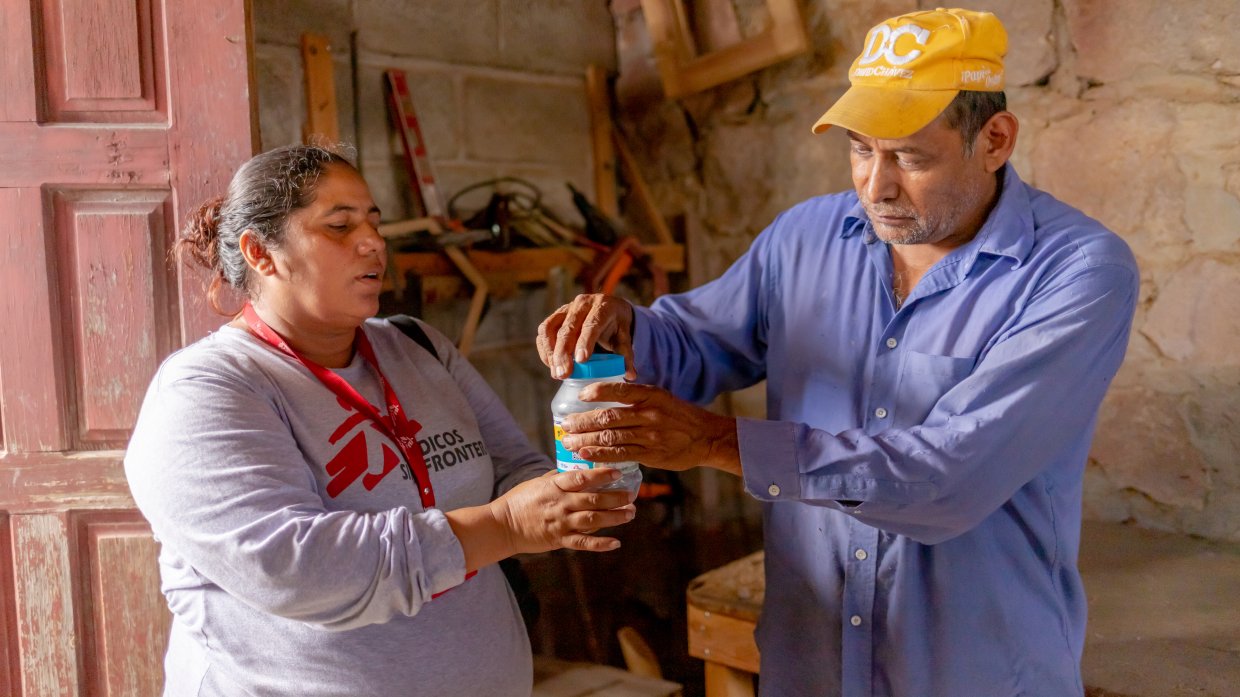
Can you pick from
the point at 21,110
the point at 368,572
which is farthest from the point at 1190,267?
the point at 21,110

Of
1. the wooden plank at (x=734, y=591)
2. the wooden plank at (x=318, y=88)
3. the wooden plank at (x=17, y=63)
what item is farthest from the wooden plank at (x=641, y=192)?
the wooden plank at (x=17, y=63)

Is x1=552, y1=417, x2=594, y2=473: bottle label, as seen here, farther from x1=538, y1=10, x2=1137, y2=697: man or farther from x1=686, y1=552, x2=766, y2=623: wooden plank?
x1=686, y1=552, x2=766, y2=623: wooden plank

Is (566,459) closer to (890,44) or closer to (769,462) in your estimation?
(769,462)

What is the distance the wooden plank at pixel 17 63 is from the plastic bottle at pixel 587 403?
52.0 inches

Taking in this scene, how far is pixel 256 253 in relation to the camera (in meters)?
1.83

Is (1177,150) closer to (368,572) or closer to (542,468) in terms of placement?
(542,468)

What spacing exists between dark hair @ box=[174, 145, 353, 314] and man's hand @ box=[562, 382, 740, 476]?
68cm

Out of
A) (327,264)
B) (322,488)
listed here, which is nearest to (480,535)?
(322,488)

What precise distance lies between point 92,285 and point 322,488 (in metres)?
0.85

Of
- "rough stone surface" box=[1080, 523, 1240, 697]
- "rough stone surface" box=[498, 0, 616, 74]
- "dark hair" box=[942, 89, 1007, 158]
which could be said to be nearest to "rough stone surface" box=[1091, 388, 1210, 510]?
"rough stone surface" box=[1080, 523, 1240, 697]

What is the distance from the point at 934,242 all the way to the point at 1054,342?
0.32m

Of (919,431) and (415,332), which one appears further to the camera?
(415,332)

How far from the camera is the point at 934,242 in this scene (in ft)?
5.82

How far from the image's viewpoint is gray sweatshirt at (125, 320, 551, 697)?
59.7 inches
